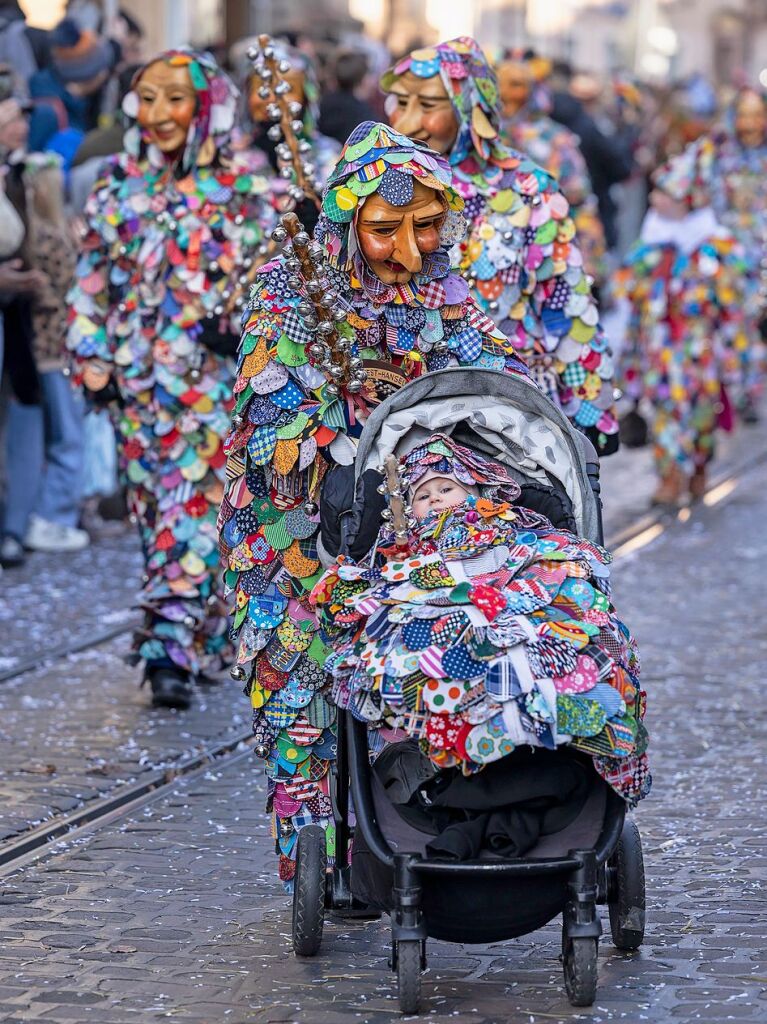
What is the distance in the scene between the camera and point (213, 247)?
7.85 metres

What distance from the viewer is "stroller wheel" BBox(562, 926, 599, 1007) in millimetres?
4633

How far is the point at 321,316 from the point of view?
5.20 m

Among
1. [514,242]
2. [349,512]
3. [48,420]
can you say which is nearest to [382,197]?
[349,512]

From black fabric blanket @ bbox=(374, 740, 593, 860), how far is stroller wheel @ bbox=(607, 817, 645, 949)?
35cm

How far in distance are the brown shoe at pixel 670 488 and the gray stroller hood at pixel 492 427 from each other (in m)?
7.54

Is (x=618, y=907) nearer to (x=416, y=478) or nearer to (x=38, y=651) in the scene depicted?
(x=416, y=478)

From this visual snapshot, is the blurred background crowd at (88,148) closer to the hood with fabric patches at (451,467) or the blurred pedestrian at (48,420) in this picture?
the blurred pedestrian at (48,420)

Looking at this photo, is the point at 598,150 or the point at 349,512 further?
the point at 598,150

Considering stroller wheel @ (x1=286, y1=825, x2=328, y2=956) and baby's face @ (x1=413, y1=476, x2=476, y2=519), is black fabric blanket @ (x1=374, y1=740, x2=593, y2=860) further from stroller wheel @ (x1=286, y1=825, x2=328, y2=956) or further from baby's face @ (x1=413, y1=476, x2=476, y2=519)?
baby's face @ (x1=413, y1=476, x2=476, y2=519)

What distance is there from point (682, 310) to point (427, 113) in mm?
6000

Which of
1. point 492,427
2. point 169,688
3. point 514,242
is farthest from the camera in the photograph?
point 169,688

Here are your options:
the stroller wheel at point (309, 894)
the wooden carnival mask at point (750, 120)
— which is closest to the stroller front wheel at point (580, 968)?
the stroller wheel at point (309, 894)

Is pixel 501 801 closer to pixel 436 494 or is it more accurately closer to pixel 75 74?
pixel 436 494

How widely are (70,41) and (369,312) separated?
336 inches
